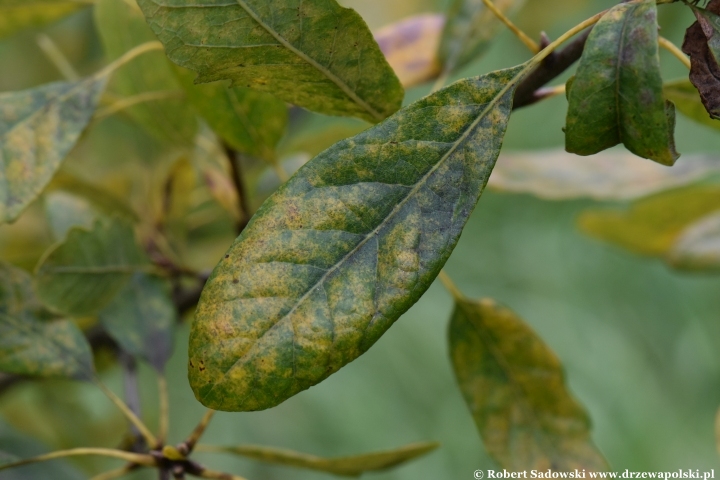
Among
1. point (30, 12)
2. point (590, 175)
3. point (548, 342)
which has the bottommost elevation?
point (548, 342)

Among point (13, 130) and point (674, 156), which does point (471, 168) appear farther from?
point (13, 130)

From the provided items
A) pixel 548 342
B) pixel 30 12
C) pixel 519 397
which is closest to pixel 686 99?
pixel 519 397

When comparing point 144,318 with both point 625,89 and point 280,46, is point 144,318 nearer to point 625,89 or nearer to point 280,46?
point 280,46

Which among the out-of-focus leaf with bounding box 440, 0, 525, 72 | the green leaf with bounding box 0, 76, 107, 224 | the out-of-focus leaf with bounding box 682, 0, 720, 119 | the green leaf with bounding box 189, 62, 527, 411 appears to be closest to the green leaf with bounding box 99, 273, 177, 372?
the green leaf with bounding box 0, 76, 107, 224

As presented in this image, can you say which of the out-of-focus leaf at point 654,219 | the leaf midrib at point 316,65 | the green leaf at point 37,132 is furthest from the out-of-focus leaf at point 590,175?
the green leaf at point 37,132

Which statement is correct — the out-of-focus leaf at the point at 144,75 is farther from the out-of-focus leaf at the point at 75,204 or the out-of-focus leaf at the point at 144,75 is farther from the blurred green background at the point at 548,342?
the blurred green background at the point at 548,342
